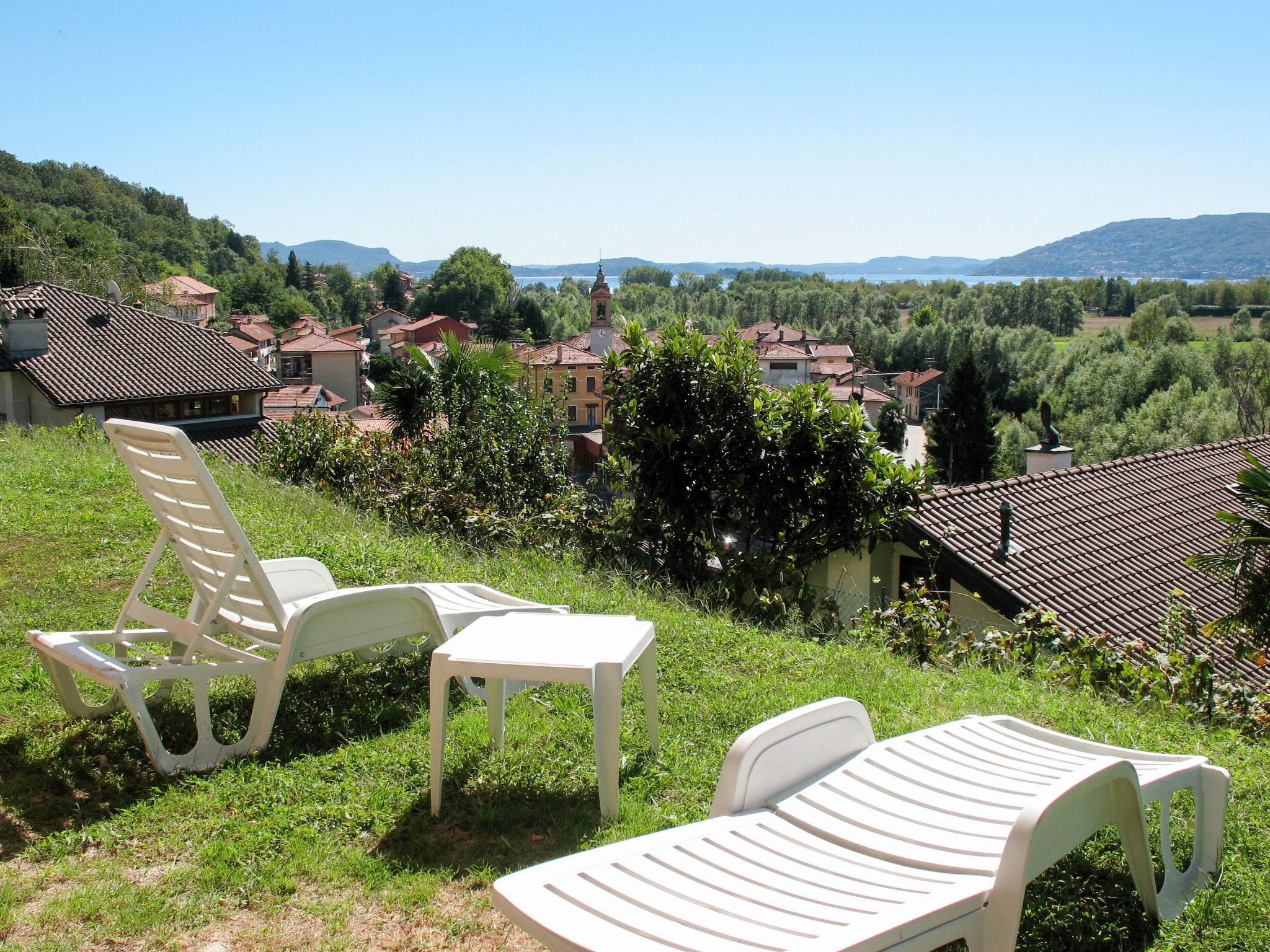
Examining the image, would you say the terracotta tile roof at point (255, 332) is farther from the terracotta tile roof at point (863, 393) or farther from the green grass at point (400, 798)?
the green grass at point (400, 798)

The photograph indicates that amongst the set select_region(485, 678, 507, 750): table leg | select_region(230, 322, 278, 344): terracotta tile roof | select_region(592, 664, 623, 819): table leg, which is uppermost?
select_region(230, 322, 278, 344): terracotta tile roof

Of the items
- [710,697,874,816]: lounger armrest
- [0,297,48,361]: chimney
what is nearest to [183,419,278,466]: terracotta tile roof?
[0,297,48,361]: chimney

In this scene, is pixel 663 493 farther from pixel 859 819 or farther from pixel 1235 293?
pixel 1235 293

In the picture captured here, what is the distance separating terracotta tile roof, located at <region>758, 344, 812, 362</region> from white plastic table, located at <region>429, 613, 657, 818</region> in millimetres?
80617

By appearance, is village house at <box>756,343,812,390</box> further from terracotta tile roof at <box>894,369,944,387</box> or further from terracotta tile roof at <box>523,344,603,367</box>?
terracotta tile roof at <box>523,344,603,367</box>

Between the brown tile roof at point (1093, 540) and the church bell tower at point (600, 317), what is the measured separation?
45658mm

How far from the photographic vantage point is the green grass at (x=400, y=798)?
7.95ft

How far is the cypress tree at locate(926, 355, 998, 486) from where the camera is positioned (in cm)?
5469

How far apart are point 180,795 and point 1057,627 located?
4914 millimetres

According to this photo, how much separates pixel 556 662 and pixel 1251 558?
29.7 ft

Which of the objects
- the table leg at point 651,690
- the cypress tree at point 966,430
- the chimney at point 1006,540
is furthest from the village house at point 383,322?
the table leg at point 651,690

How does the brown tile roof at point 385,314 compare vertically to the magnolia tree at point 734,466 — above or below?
above

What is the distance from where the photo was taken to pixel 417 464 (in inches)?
344

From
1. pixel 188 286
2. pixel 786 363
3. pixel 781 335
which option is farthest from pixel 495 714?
pixel 188 286
